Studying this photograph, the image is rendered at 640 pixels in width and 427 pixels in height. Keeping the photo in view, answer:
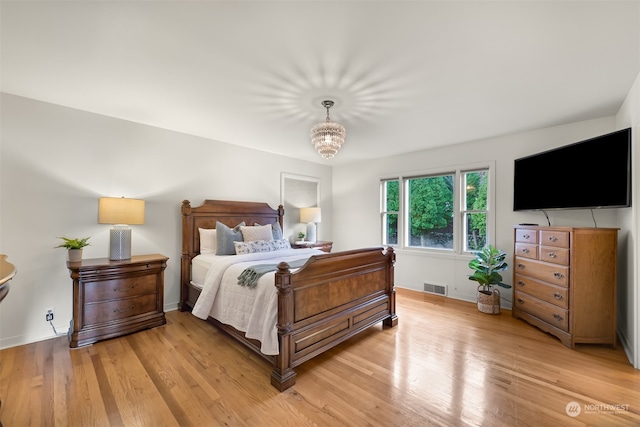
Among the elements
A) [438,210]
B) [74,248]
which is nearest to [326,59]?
[74,248]

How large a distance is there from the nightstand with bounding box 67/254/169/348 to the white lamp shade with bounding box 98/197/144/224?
0.44m

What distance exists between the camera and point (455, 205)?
165 inches

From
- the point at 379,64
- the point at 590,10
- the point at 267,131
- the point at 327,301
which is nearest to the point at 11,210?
the point at 267,131

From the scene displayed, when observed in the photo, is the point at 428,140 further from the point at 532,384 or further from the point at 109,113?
the point at 109,113

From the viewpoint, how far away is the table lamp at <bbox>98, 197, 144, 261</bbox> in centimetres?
277

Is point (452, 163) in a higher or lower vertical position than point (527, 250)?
higher

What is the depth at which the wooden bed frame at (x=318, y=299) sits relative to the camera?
1.98 m

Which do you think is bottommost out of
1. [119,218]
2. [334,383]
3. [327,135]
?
[334,383]

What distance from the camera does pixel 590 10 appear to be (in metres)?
1.49

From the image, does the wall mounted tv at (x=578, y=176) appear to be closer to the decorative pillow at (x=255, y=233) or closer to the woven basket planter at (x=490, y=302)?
the woven basket planter at (x=490, y=302)

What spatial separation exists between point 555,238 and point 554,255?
180 millimetres

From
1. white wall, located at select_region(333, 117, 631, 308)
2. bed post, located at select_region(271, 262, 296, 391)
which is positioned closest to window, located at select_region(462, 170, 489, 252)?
white wall, located at select_region(333, 117, 631, 308)

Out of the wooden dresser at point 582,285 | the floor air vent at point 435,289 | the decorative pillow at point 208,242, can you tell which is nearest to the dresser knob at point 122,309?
the decorative pillow at point 208,242

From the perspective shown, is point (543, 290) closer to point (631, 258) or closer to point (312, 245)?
point (631, 258)
